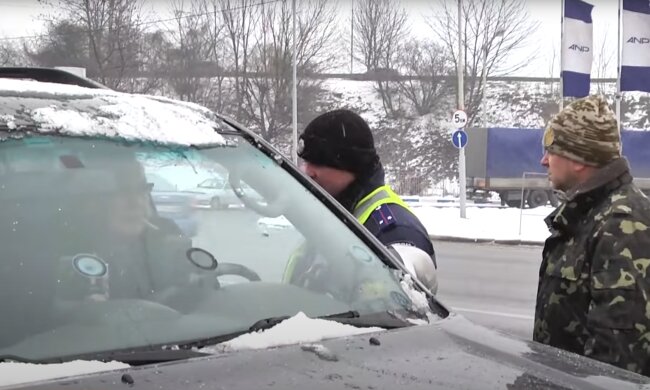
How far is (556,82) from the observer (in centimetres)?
6912

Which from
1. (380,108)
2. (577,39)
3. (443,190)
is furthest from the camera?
(380,108)

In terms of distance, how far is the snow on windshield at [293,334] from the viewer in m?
1.73

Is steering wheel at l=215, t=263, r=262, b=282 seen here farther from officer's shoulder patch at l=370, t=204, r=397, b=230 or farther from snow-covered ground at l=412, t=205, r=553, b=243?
snow-covered ground at l=412, t=205, r=553, b=243

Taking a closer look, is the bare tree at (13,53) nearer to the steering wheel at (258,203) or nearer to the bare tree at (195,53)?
the bare tree at (195,53)

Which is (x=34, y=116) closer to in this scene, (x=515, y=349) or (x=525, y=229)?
(x=515, y=349)

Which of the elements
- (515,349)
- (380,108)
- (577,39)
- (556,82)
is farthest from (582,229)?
(556,82)

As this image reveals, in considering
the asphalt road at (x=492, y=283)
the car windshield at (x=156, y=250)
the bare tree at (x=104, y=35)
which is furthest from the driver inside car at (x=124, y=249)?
the bare tree at (x=104, y=35)

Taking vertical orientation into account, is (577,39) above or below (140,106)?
above

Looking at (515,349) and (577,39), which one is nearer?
(515,349)

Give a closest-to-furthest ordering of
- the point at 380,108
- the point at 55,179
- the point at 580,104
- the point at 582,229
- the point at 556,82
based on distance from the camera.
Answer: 1. the point at 55,179
2. the point at 582,229
3. the point at 580,104
4. the point at 380,108
5. the point at 556,82

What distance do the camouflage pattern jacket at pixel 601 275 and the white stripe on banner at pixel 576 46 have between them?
51.1 ft

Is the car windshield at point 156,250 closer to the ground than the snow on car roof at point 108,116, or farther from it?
closer to the ground

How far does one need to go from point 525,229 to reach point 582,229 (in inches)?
679

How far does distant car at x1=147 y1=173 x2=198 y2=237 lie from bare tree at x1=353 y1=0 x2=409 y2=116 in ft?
176
